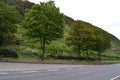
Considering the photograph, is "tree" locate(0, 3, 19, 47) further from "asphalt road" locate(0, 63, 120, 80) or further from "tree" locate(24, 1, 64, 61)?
"asphalt road" locate(0, 63, 120, 80)

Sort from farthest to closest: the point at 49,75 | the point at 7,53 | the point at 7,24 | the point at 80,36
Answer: the point at 80,36 < the point at 7,53 < the point at 7,24 < the point at 49,75

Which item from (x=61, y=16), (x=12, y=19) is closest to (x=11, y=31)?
(x=12, y=19)

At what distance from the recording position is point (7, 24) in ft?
139

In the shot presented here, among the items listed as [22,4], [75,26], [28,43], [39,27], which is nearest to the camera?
[39,27]

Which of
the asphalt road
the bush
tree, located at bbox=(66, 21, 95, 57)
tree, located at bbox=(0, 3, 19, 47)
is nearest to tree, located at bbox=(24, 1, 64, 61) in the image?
the bush

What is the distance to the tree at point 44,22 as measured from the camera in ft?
160

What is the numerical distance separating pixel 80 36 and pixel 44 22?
1767cm

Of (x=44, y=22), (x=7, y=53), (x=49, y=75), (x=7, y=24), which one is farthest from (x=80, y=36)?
(x=49, y=75)

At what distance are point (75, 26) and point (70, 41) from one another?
2813mm

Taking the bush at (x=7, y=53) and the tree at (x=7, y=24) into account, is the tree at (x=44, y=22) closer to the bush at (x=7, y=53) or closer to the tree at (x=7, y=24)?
the bush at (x=7, y=53)

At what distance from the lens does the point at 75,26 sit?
67.0 m

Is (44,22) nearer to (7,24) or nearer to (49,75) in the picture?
(7,24)

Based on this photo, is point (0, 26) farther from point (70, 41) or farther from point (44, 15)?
point (70, 41)

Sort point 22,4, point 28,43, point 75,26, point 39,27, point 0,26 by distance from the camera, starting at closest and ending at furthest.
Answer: point 0,26
point 39,27
point 75,26
point 28,43
point 22,4
